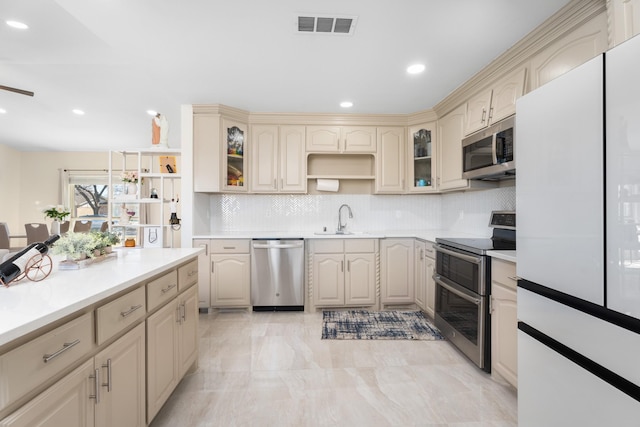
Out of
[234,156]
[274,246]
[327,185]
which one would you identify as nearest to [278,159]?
[234,156]

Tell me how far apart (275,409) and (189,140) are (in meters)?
2.87

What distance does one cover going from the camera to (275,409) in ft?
5.88

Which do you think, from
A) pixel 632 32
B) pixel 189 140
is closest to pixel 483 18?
pixel 632 32

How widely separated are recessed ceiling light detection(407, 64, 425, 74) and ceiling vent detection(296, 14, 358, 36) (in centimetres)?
75

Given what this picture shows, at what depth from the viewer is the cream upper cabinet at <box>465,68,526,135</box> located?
2.22 meters

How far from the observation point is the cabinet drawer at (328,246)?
3.48 m

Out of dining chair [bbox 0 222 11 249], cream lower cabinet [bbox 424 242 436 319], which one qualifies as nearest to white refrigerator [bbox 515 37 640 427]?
cream lower cabinet [bbox 424 242 436 319]

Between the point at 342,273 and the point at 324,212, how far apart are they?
956 mm

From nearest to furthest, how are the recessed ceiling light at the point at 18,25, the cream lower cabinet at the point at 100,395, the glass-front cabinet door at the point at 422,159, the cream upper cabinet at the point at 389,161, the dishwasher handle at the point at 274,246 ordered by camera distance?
the cream lower cabinet at the point at 100,395, the recessed ceiling light at the point at 18,25, the dishwasher handle at the point at 274,246, the glass-front cabinet door at the point at 422,159, the cream upper cabinet at the point at 389,161

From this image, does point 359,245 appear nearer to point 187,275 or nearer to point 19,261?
point 187,275

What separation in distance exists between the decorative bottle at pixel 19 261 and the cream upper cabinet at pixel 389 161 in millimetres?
3207

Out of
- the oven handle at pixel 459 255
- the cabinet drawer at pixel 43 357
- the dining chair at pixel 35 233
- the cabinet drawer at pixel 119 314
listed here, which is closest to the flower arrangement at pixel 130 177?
the cabinet drawer at pixel 119 314

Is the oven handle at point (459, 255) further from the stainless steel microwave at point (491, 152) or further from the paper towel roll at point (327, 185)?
the paper towel roll at point (327, 185)

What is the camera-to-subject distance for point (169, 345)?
168cm
